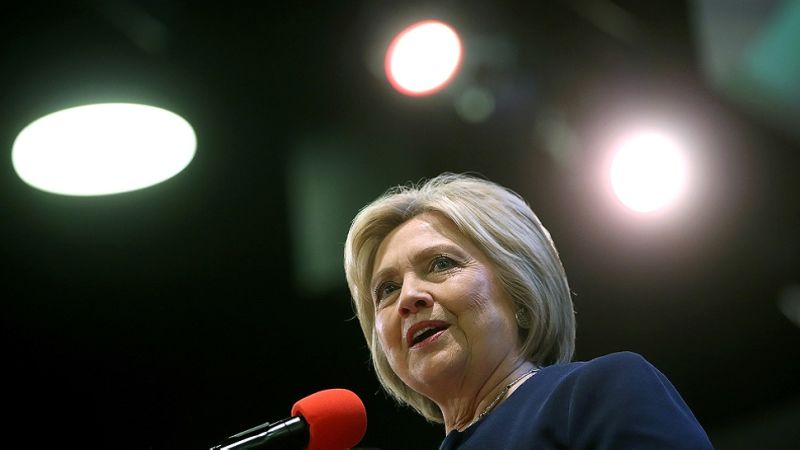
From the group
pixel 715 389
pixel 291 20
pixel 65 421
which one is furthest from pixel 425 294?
pixel 65 421

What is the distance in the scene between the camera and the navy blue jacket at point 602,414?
1.42m

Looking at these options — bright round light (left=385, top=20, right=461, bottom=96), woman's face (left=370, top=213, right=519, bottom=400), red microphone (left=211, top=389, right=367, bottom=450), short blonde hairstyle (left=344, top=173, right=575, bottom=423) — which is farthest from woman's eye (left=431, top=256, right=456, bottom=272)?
bright round light (left=385, top=20, right=461, bottom=96)

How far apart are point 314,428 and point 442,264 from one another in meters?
0.62

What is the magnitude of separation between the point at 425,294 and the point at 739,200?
6.10ft

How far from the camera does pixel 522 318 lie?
2.17 metres

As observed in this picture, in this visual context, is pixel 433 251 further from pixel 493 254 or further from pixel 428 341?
pixel 428 341

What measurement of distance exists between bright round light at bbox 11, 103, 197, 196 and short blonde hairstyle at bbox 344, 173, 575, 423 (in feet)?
3.83

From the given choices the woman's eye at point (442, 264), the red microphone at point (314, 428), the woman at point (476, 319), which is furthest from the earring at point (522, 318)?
the red microphone at point (314, 428)

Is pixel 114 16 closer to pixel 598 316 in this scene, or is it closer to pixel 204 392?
pixel 204 392

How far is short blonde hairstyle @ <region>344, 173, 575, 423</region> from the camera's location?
2.17 m

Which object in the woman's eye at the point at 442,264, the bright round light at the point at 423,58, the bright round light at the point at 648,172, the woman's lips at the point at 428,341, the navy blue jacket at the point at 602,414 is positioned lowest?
the navy blue jacket at the point at 602,414

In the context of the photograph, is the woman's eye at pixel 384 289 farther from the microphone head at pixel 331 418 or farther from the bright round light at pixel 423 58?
the bright round light at pixel 423 58

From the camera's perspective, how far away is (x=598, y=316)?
3.78m

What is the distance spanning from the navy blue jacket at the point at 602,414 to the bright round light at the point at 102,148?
1999 mm
